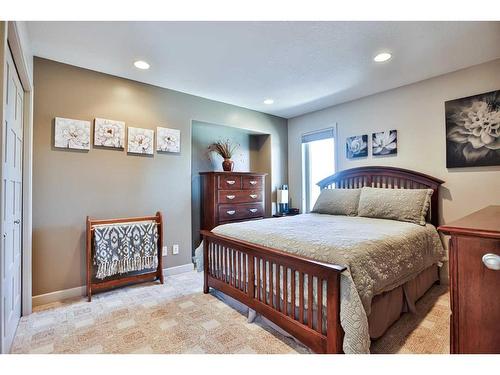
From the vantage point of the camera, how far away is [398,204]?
2785 mm

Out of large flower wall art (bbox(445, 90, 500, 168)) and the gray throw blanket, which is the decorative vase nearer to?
the gray throw blanket

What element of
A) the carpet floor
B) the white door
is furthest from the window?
the white door

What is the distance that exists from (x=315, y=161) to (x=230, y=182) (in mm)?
1727

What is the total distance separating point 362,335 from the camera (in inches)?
53.2

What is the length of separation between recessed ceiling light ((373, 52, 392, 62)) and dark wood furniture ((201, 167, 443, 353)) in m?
1.42

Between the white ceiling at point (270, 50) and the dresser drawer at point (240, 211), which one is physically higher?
the white ceiling at point (270, 50)

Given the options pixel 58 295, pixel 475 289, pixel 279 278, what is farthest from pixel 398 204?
pixel 58 295

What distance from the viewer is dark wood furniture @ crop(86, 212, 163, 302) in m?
2.50

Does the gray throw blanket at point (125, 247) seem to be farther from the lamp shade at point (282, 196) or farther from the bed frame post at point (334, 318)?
the lamp shade at point (282, 196)

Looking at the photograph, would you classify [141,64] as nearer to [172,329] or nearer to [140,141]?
[140,141]

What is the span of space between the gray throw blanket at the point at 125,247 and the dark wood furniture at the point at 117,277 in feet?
0.18

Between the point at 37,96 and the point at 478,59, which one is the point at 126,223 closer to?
the point at 37,96

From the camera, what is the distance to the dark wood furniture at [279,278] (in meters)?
1.45

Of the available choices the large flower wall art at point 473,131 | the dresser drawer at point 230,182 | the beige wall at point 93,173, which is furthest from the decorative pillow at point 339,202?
the beige wall at point 93,173
